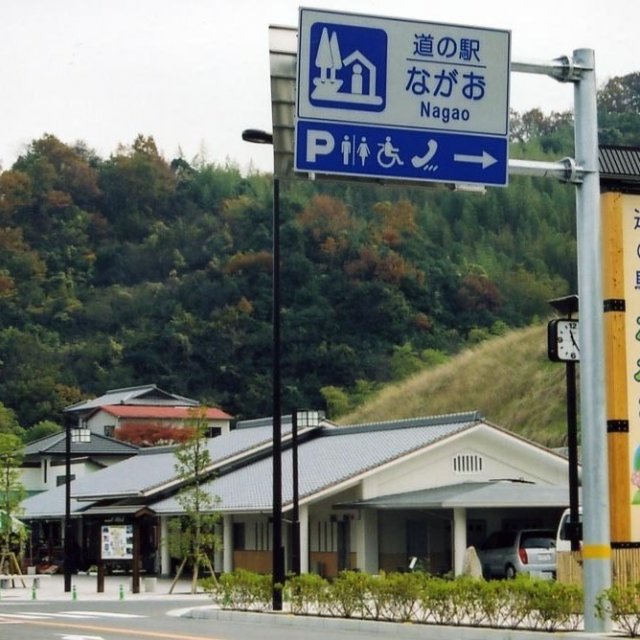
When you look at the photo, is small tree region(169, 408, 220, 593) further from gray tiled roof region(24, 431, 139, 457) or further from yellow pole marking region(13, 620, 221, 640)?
gray tiled roof region(24, 431, 139, 457)

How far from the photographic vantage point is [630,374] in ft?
68.7

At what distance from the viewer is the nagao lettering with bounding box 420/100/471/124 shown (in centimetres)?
1667

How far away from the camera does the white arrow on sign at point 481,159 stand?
16844 millimetres

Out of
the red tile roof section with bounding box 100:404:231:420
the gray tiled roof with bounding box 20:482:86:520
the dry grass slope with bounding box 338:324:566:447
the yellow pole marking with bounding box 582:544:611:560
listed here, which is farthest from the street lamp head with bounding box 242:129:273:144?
the red tile roof section with bounding box 100:404:231:420

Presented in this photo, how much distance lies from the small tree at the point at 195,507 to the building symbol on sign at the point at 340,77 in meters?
27.5

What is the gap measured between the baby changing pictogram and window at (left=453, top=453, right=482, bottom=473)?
3094 cm

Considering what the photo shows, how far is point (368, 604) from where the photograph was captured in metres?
24.6

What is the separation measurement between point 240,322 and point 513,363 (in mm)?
24930

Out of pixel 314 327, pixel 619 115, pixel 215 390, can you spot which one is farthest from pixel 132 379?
A: pixel 619 115

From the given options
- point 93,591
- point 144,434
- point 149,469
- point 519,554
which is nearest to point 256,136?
point 519,554

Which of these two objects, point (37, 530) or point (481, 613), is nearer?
point (481, 613)

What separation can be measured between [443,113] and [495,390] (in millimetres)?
58824

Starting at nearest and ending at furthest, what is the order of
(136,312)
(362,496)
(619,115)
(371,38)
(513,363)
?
(371,38) < (362,496) < (513,363) < (136,312) < (619,115)

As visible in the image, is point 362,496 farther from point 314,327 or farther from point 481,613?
point 314,327
